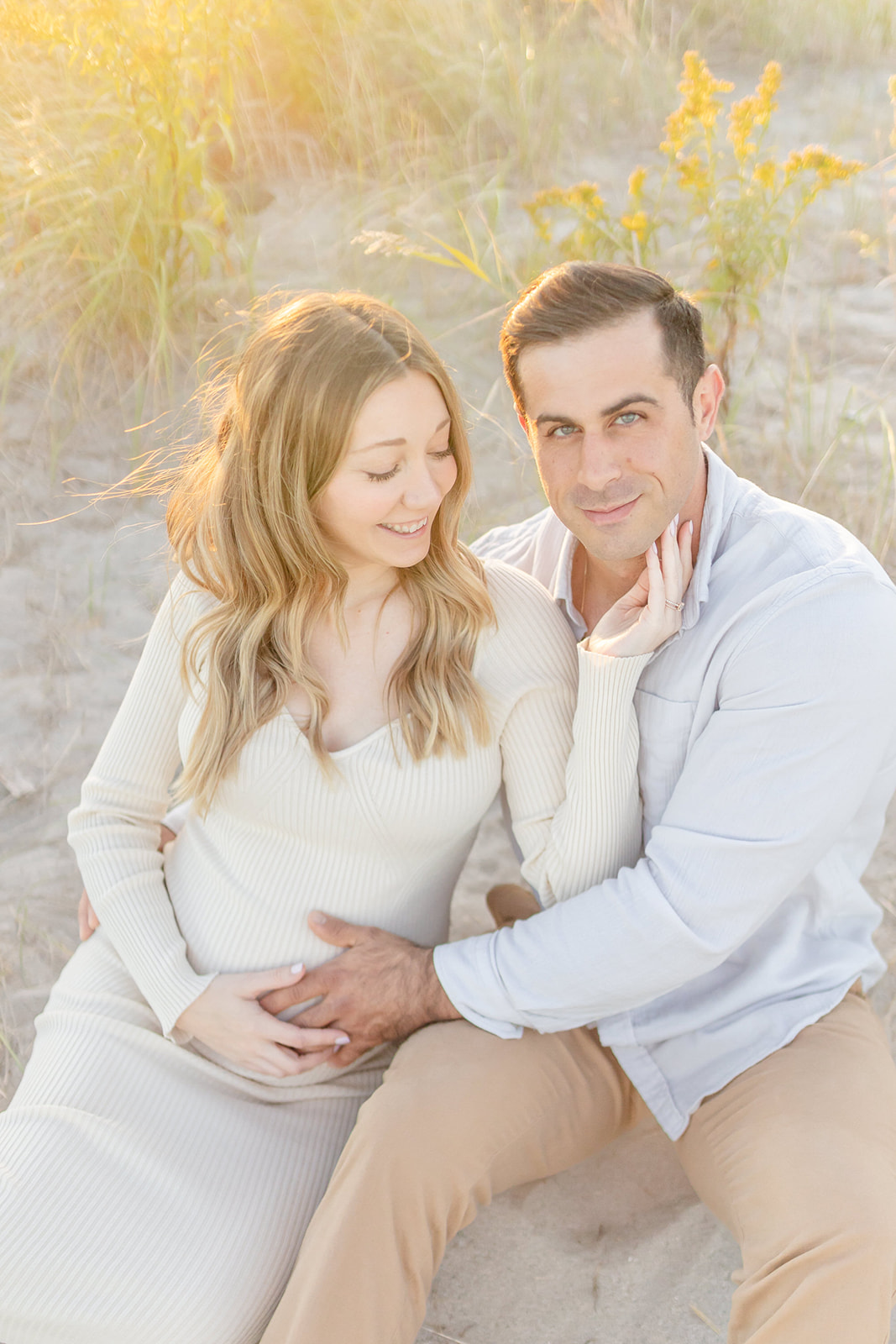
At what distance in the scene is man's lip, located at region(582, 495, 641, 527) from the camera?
202cm

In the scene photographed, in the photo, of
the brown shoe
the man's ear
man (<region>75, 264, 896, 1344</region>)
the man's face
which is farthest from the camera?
the brown shoe

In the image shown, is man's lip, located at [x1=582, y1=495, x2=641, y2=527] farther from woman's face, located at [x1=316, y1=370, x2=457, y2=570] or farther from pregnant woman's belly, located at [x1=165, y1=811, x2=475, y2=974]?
pregnant woman's belly, located at [x1=165, y1=811, x2=475, y2=974]

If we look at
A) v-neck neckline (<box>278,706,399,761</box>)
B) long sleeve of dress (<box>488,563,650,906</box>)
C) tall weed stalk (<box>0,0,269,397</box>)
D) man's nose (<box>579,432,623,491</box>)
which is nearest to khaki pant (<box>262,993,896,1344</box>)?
long sleeve of dress (<box>488,563,650,906</box>)

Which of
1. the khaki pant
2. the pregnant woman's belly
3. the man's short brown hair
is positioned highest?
the man's short brown hair

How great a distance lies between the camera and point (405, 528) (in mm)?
2002

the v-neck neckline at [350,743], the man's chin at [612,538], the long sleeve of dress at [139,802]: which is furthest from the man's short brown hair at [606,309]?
the long sleeve of dress at [139,802]

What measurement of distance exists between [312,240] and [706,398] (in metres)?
2.47

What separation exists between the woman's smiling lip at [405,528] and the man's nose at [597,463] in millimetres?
297

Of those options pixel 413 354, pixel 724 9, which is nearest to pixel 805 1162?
pixel 413 354

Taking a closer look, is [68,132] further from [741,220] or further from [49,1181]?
[49,1181]

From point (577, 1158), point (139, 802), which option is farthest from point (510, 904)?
point (139, 802)

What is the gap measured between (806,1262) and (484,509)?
2.47 m

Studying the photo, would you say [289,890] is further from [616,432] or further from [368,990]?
[616,432]

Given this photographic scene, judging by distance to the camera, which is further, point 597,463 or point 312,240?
point 312,240
